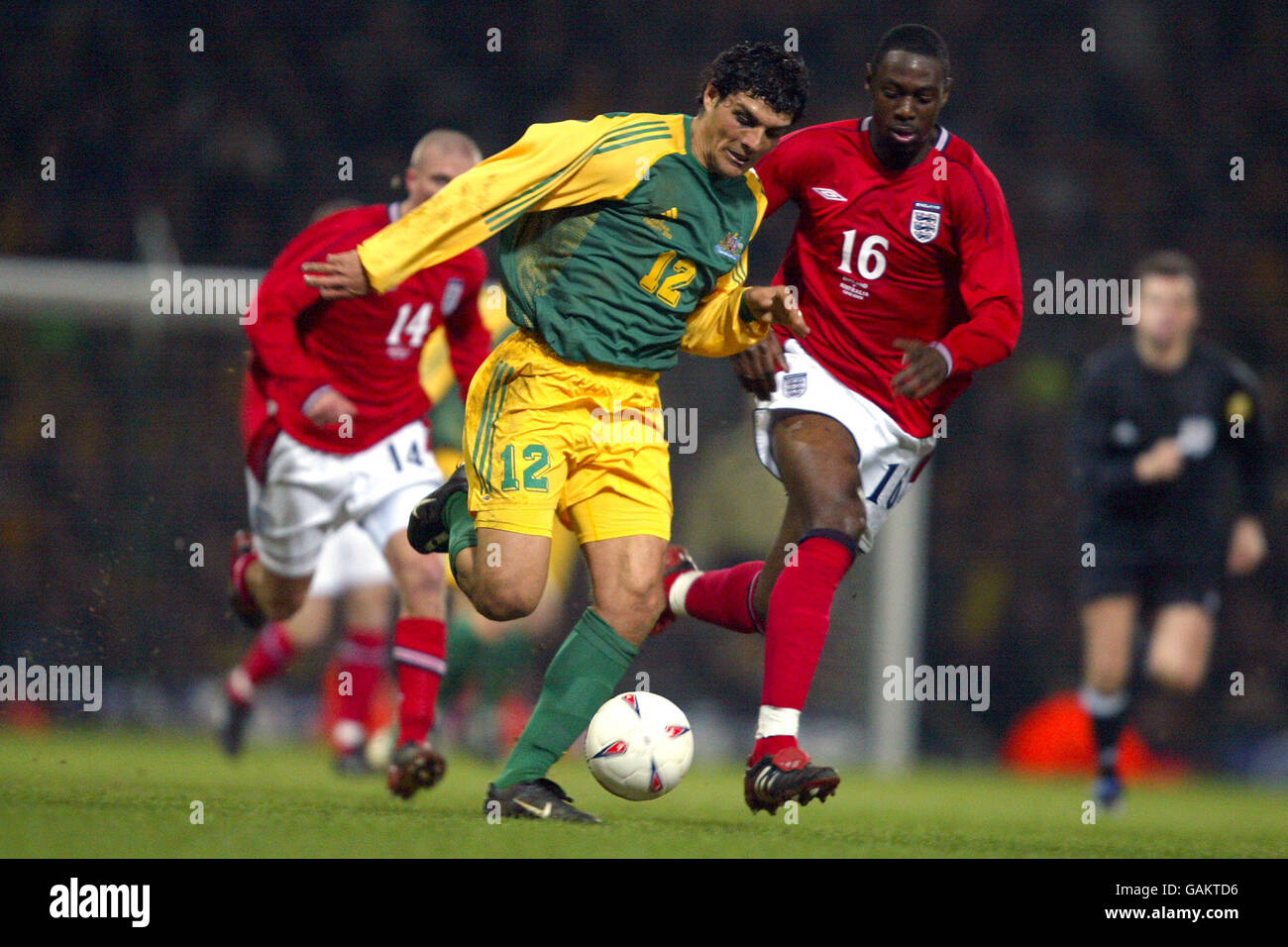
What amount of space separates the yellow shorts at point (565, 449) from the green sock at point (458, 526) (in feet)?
0.29

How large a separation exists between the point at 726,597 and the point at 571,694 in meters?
0.94

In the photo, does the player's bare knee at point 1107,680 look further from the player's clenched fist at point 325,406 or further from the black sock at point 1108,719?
the player's clenched fist at point 325,406

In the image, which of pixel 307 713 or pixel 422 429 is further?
pixel 307 713

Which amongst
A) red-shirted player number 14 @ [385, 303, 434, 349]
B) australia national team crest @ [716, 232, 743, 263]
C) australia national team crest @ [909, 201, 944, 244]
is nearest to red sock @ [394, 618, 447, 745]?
red-shirted player number 14 @ [385, 303, 434, 349]

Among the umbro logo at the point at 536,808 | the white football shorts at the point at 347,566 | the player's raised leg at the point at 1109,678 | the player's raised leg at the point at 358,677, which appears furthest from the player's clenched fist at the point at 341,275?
the player's raised leg at the point at 1109,678

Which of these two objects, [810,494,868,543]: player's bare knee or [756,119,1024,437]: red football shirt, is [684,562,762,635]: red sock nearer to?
[810,494,868,543]: player's bare knee

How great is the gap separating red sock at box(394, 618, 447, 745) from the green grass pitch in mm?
256

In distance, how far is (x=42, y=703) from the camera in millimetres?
8953

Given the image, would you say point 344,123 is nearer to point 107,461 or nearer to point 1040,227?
point 107,461

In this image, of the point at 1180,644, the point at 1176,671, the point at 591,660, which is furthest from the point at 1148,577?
the point at 591,660

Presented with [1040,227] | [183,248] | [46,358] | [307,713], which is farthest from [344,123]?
[1040,227]

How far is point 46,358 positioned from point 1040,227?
21.9 ft

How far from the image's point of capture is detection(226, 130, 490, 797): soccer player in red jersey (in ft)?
18.9

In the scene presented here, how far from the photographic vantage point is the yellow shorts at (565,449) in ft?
14.4
